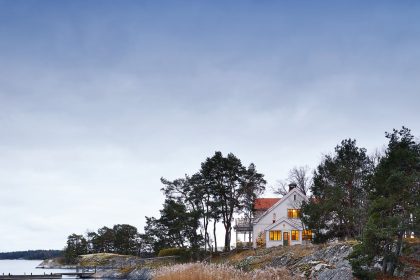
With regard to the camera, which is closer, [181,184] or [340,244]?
[340,244]

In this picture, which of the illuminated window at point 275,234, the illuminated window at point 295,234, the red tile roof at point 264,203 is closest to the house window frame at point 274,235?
the illuminated window at point 275,234

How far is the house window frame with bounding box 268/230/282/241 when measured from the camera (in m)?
64.6

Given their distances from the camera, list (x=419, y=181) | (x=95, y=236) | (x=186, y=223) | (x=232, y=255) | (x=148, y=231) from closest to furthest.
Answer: (x=419, y=181) < (x=232, y=255) < (x=186, y=223) < (x=148, y=231) < (x=95, y=236)

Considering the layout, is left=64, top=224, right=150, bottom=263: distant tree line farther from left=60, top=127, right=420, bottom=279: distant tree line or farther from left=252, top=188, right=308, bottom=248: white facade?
left=252, top=188, right=308, bottom=248: white facade

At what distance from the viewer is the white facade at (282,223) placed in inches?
2539

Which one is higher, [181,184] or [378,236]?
[181,184]

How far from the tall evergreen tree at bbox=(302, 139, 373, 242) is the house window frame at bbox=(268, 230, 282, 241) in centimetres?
1726

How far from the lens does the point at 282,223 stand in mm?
64750

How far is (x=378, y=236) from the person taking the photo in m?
23.1

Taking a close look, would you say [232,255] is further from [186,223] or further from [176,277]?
[176,277]

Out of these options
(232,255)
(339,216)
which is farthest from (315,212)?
(232,255)

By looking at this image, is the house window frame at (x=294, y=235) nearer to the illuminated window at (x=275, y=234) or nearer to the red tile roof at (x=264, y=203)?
the illuminated window at (x=275, y=234)

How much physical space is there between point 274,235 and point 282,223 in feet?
6.73

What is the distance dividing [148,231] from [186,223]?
3962 centimetres
